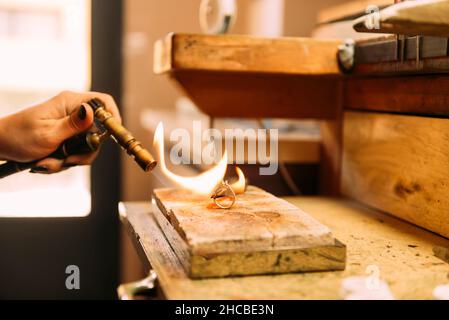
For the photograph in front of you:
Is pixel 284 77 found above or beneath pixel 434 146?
above

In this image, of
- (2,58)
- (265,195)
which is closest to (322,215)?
(265,195)

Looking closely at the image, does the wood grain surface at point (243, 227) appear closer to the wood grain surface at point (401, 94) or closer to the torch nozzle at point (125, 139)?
the torch nozzle at point (125, 139)

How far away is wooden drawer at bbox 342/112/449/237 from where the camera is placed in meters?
1.37

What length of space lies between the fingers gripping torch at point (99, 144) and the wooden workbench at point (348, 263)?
7.4 inches

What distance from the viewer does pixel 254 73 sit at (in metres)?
1.66

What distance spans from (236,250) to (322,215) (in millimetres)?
616

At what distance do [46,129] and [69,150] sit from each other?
0.31 feet

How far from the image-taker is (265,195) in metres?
1.37

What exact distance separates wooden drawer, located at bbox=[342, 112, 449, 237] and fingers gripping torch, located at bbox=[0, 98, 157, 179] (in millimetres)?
690

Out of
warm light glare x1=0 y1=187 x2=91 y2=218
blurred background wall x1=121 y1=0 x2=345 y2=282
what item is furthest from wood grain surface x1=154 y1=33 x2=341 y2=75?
warm light glare x1=0 y1=187 x2=91 y2=218

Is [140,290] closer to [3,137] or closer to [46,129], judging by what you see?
[46,129]

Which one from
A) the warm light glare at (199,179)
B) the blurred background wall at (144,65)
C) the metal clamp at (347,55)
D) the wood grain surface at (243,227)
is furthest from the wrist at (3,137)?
the blurred background wall at (144,65)

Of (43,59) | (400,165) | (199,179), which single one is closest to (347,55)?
(400,165)

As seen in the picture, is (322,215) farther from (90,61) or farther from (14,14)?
(14,14)
